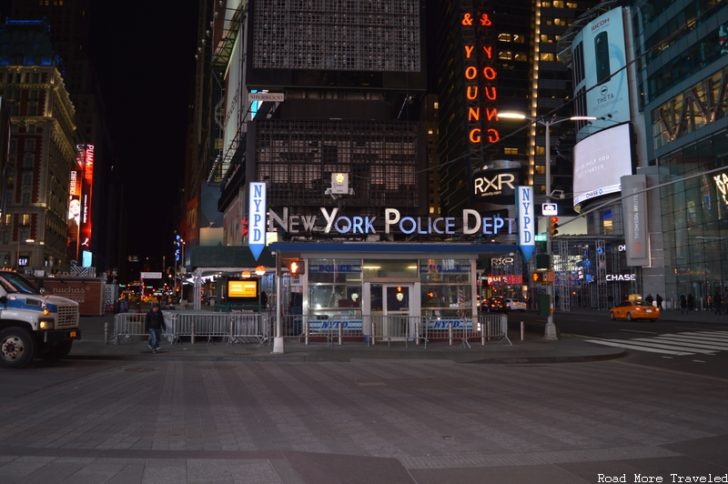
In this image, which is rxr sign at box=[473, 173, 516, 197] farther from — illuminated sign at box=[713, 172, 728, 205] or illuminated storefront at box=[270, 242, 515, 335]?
illuminated storefront at box=[270, 242, 515, 335]

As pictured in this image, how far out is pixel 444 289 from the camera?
2466 centimetres

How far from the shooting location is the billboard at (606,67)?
224ft

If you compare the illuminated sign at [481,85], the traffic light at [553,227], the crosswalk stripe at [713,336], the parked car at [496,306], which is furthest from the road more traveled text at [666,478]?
the illuminated sign at [481,85]

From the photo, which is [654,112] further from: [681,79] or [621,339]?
[621,339]

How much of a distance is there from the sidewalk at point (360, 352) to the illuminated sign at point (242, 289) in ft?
38.6

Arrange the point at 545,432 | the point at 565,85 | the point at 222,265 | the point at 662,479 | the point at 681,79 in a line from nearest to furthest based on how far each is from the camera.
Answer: the point at 662,479, the point at 545,432, the point at 222,265, the point at 681,79, the point at 565,85

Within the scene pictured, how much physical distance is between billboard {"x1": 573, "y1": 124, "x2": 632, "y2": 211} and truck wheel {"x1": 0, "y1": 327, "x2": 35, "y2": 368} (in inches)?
2437

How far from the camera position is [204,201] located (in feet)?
314

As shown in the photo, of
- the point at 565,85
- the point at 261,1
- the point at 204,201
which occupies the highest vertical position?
the point at 565,85

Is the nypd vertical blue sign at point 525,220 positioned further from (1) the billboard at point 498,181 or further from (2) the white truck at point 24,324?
(1) the billboard at point 498,181

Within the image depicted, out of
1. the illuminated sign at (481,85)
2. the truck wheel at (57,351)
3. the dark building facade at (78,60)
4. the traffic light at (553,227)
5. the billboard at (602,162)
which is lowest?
the truck wheel at (57,351)

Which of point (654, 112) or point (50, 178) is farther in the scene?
point (50, 178)

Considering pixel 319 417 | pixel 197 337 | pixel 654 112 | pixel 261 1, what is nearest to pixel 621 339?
pixel 197 337

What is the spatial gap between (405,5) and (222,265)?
132 feet
